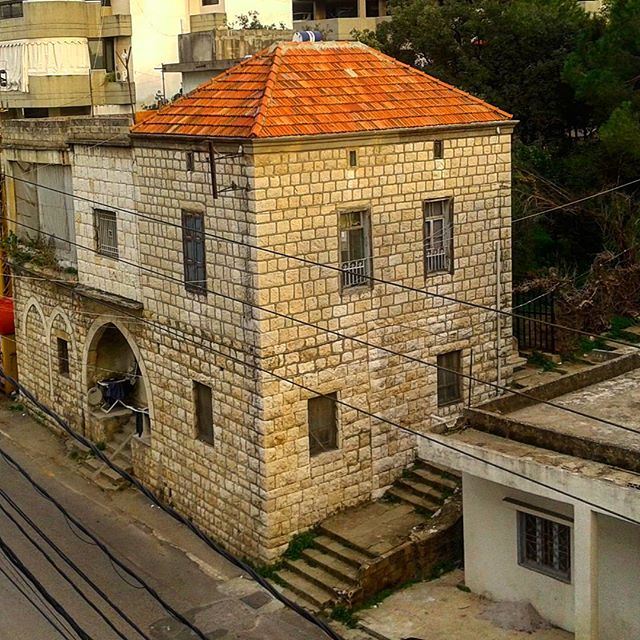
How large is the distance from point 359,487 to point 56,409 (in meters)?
8.67

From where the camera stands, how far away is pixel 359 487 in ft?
56.6

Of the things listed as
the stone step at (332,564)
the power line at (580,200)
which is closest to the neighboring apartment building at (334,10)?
the power line at (580,200)

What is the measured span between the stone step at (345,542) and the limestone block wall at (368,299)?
25 centimetres

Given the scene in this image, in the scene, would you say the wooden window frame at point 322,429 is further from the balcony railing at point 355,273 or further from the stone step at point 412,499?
the balcony railing at point 355,273

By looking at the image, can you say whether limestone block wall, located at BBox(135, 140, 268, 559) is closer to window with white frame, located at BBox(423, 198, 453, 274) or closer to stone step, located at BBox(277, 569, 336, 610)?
stone step, located at BBox(277, 569, 336, 610)

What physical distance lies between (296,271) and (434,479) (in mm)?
4136

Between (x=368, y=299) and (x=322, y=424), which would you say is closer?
(x=322, y=424)

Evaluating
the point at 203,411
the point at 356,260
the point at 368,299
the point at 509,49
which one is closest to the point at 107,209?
the point at 203,411

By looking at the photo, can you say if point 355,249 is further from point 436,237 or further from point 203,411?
point 203,411

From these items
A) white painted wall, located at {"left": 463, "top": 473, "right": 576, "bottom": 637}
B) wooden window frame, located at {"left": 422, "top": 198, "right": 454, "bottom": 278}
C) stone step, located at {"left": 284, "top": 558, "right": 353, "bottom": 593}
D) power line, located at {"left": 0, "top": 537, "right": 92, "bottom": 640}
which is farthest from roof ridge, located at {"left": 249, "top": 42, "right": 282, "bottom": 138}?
power line, located at {"left": 0, "top": 537, "right": 92, "bottom": 640}

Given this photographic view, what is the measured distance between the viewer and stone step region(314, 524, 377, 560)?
15.7 meters

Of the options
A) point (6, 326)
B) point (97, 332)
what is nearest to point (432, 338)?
point (97, 332)

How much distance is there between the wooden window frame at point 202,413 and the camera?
687 inches

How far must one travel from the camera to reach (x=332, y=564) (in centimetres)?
1588
